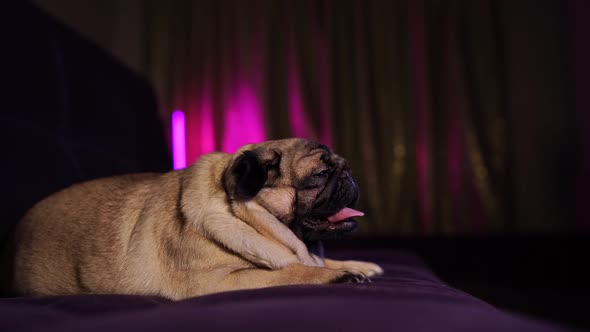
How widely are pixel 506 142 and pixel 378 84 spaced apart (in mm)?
1471

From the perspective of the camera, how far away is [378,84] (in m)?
4.67

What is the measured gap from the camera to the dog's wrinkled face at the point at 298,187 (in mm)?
1514

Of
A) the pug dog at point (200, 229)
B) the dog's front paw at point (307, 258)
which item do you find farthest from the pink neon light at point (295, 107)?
the dog's front paw at point (307, 258)

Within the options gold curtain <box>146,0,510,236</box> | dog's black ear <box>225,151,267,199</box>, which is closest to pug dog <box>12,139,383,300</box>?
dog's black ear <box>225,151,267,199</box>

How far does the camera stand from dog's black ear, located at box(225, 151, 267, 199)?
1.47 metres

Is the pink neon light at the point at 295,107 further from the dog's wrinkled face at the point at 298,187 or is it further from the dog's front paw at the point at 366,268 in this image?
the dog's wrinkled face at the point at 298,187

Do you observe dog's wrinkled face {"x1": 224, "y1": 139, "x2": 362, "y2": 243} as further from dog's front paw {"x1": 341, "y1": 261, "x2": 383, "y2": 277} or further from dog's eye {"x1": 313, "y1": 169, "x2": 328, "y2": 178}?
dog's front paw {"x1": 341, "y1": 261, "x2": 383, "y2": 277}

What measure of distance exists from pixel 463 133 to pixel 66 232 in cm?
394

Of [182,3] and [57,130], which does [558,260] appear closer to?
[57,130]

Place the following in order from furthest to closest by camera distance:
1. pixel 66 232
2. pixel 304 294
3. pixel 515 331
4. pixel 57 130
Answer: pixel 57 130 → pixel 66 232 → pixel 304 294 → pixel 515 331

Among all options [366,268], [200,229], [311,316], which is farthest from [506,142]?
[311,316]

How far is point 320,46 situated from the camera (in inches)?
188

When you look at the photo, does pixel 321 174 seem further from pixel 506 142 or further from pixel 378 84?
pixel 506 142

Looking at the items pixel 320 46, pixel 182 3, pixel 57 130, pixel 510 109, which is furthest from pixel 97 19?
pixel 510 109
